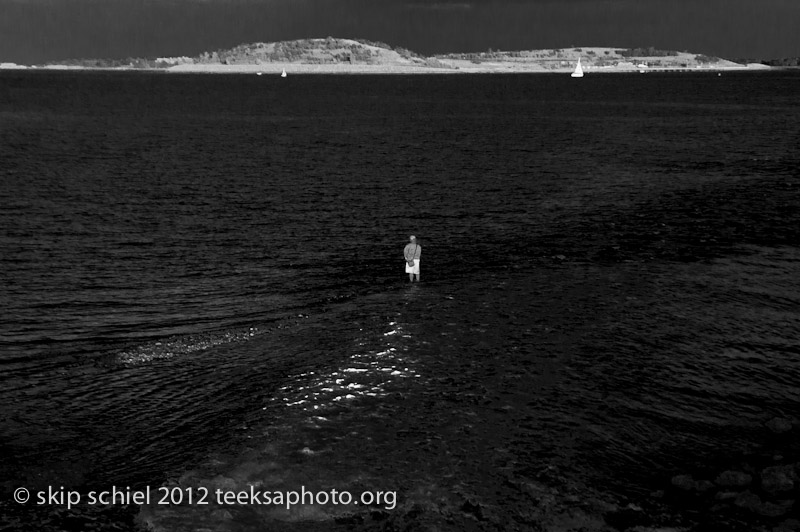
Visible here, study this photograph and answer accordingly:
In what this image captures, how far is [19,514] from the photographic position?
18.6m

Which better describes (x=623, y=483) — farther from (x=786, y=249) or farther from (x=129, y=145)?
(x=129, y=145)

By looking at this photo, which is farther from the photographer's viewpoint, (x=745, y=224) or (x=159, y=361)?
(x=745, y=224)

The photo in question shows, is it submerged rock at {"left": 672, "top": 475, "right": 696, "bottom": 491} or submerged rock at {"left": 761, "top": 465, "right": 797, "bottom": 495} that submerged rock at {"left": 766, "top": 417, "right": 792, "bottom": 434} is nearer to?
submerged rock at {"left": 761, "top": 465, "right": 797, "bottom": 495}

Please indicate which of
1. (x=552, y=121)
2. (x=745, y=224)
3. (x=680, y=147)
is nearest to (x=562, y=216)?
(x=745, y=224)

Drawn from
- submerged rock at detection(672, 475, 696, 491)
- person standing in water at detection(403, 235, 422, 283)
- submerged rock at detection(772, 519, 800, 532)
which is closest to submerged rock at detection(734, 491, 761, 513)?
submerged rock at detection(772, 519, 800, 532)

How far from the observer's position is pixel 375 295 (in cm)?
3572

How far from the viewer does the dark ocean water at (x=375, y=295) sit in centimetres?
2306

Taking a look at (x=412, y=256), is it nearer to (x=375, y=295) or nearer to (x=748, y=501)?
(x=375, y=295)

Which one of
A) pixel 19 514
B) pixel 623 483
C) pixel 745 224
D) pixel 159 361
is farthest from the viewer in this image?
pixel 745 224

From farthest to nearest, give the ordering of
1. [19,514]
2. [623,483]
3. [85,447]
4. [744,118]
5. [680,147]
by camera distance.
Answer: [744,118] < [680,147] < [85,447] < [623,483] < [19,514]

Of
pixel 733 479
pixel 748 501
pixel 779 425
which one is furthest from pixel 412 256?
pixel 748 501

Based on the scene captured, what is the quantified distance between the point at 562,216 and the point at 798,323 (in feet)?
74.5

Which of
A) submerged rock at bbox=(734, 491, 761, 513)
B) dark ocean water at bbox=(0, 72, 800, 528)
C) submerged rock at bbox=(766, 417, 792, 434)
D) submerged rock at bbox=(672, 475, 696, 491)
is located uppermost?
dark ocean water at bbox=(0, 72, 800, 528)

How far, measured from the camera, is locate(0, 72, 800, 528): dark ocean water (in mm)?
23062
